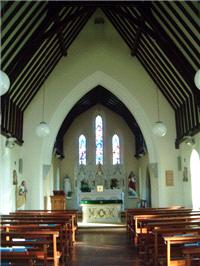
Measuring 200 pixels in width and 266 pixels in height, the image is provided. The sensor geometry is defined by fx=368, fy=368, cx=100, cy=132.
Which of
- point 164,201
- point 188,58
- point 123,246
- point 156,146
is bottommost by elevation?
point 123,246

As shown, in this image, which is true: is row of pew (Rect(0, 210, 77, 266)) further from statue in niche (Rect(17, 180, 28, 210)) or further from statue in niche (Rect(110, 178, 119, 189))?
statue in niche (Rect(110, 178, 119, 189))

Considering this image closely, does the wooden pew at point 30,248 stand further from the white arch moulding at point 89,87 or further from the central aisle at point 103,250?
the white arch moulding at point 89,87

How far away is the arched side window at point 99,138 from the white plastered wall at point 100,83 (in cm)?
883

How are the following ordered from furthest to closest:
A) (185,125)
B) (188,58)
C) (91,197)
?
(91,197)
(185,125)
(188,58)

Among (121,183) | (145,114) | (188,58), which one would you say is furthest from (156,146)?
(121,183)

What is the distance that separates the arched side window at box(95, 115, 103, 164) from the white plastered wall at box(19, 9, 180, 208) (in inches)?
347

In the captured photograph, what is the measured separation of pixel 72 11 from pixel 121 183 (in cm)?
1323

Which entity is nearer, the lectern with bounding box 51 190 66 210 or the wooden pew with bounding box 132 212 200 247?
the wooden pew with bounding box 132 212 200 247

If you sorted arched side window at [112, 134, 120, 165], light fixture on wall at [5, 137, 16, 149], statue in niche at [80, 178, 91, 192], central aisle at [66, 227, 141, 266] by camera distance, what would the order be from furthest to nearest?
arched side window at [112, 134, 120, 165] → statue in niche at [80, 178, 91, 192] → light fixture on wall at [5, 137, 16, 149] → central aisle at [66, 227, 141, 266]

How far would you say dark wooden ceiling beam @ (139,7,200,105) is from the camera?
11023 mm

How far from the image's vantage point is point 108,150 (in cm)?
2383

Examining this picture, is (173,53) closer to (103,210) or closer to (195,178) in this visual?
(195,178)

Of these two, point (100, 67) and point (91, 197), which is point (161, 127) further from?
point (91, 197)

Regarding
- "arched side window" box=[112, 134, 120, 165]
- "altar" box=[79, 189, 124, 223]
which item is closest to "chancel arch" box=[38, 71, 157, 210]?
"altar" box=[79, 189, 124, 223]
